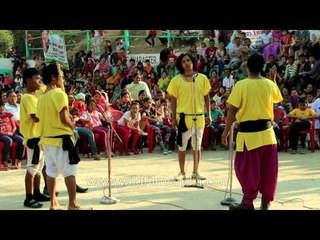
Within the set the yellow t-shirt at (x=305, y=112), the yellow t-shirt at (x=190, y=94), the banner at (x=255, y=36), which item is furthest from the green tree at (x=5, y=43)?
the yellow t-shirt at (x=190, y=94)

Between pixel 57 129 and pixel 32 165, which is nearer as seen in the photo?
pixel 57 129

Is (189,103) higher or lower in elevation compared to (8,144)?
higher

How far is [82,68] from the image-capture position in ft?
66.4

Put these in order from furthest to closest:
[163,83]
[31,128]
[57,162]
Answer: [163,83] → [31,128] → [57,162]

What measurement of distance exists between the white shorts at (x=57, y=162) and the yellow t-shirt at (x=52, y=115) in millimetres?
77

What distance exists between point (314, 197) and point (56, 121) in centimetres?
330

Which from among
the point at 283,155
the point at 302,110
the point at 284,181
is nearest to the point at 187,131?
the point at 284,181

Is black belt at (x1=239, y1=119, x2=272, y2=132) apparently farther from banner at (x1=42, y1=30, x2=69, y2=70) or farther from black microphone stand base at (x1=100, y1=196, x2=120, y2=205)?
banner at (x1=42, y1=30, x2=69, y2=70)

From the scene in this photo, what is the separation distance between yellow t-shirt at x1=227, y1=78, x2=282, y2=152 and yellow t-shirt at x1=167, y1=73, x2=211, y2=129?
80.3 inches

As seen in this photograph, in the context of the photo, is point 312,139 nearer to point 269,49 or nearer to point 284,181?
point 284,181

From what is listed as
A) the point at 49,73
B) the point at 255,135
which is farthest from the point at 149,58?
the point at 255,135

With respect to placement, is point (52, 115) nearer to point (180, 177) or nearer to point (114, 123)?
point (180, 177)

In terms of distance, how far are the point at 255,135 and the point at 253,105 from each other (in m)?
0.33

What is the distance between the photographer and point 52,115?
6.05 meters
